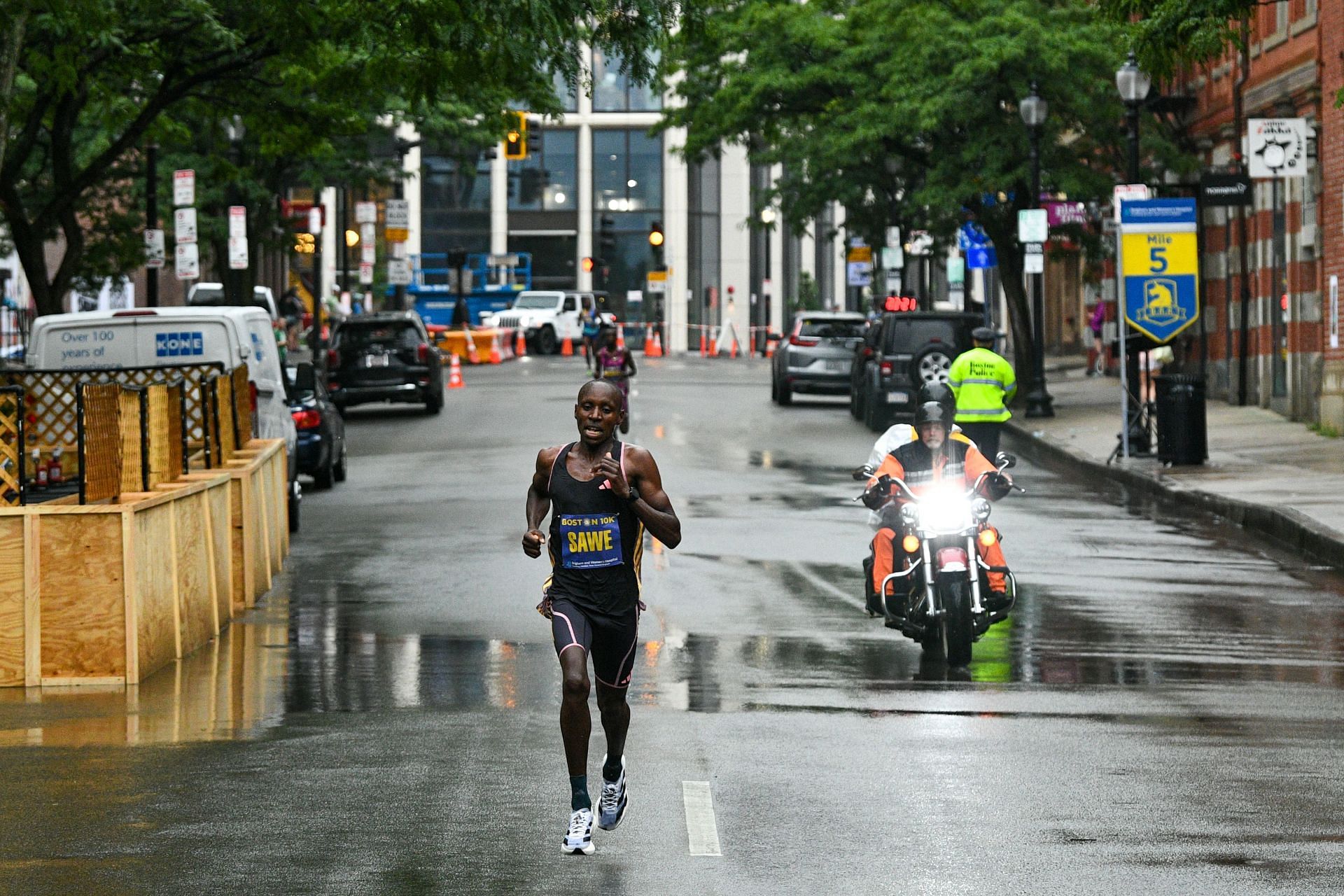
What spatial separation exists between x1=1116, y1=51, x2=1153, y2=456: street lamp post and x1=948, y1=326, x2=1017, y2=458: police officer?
609cm

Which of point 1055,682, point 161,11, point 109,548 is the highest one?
point 161,11

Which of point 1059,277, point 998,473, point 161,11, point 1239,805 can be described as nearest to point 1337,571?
point 998,473

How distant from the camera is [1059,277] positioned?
61.1 m

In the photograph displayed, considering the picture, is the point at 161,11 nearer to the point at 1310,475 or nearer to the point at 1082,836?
the point at 1310,475

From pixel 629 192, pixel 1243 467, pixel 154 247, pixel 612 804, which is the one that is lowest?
pixel 612 804

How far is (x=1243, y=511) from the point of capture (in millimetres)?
21125

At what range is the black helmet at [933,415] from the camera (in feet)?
42.5

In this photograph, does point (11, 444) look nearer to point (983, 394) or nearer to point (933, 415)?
point (933, 415)

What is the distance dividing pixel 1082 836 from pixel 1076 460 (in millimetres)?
20418

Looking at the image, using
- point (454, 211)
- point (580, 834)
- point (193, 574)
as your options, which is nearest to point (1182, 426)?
point (193, 574)

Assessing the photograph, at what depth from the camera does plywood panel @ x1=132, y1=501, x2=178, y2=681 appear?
1240 centimetres

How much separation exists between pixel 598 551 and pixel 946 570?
15.8 feet

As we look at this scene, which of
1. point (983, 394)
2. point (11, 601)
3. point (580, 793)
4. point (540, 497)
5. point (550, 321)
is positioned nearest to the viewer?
point (580, 793)

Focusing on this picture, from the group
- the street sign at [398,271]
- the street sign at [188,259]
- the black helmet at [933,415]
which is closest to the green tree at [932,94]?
the street sign at [188,259]
